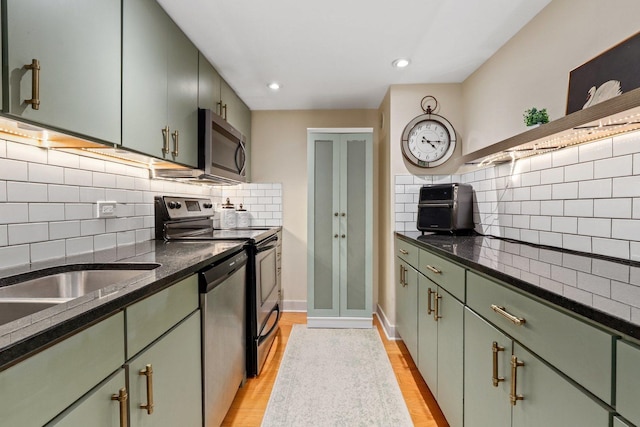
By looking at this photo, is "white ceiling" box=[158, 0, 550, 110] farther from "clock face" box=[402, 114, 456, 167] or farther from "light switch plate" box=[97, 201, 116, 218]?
"light switch plate" box=[97, 201, 116, 218]

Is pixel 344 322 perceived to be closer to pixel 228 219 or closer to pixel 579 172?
pixel 228 219

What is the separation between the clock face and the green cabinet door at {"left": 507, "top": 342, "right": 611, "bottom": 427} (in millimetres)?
1955

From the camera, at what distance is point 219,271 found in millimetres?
1458

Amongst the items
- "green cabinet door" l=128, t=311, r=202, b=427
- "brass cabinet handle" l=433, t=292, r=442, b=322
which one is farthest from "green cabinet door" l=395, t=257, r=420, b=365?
"green cabinet door" l=128, t=311, r=202, b=427

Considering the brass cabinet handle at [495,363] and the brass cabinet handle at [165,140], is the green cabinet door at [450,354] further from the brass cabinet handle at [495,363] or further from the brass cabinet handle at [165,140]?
the brass cabinet handle at [165,140]

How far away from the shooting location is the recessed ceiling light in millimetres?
2229

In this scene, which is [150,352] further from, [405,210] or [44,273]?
[405,210]

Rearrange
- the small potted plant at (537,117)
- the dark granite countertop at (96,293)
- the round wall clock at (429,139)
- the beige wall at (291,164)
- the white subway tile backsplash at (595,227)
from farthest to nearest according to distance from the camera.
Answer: the beige wall at (291,164)
the round wall clock at (429,139)
the small potted plant at (537,117)
the white subway tile backsplash at (595,227)
the dark granite countertop at (96,293)

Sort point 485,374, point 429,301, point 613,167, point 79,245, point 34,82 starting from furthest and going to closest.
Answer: point 429,301
point 79,245
point 613,167
point 485,374
point 34,82

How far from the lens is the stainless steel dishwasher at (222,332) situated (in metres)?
1.36

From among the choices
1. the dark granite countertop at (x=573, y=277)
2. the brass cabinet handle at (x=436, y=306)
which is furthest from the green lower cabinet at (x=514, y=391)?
the brass cabinet handle at (x=436, y=306)

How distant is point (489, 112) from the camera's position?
7.36ft

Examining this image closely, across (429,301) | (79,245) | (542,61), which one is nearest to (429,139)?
(542,61)

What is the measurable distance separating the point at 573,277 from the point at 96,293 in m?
1.40
